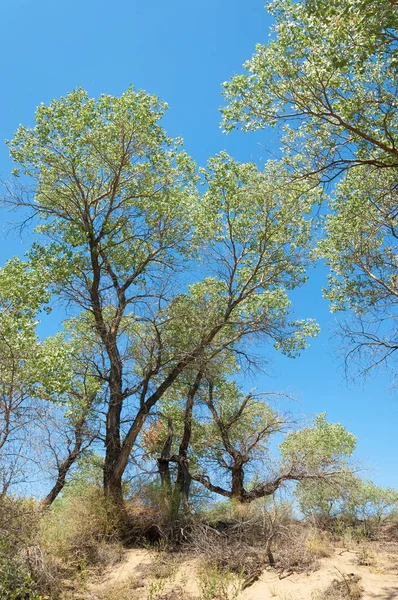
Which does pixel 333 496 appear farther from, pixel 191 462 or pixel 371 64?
pixel 371 64

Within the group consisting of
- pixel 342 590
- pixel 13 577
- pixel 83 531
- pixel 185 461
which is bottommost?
pixel 342 590

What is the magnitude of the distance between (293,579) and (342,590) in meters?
1.22

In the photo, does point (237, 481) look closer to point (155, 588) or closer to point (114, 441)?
point (114, 441)

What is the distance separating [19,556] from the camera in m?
9.80

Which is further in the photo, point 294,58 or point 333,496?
point 333,496

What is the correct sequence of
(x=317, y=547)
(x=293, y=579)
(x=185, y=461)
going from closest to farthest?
(x=293, y=579) < (x=317, y=547) < (x=185, y=461)

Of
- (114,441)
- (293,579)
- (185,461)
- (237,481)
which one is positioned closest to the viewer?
(293,579)

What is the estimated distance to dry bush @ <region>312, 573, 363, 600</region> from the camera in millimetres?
8938

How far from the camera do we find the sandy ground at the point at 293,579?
9.35m

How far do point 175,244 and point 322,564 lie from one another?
10.4 metres

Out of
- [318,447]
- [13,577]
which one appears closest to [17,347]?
[13,577]

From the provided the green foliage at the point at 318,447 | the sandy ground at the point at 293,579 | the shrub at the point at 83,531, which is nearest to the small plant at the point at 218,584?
the sandy ground at the point at 293,579

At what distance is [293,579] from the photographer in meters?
10.1

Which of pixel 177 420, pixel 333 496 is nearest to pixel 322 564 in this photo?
pixel 333 496
